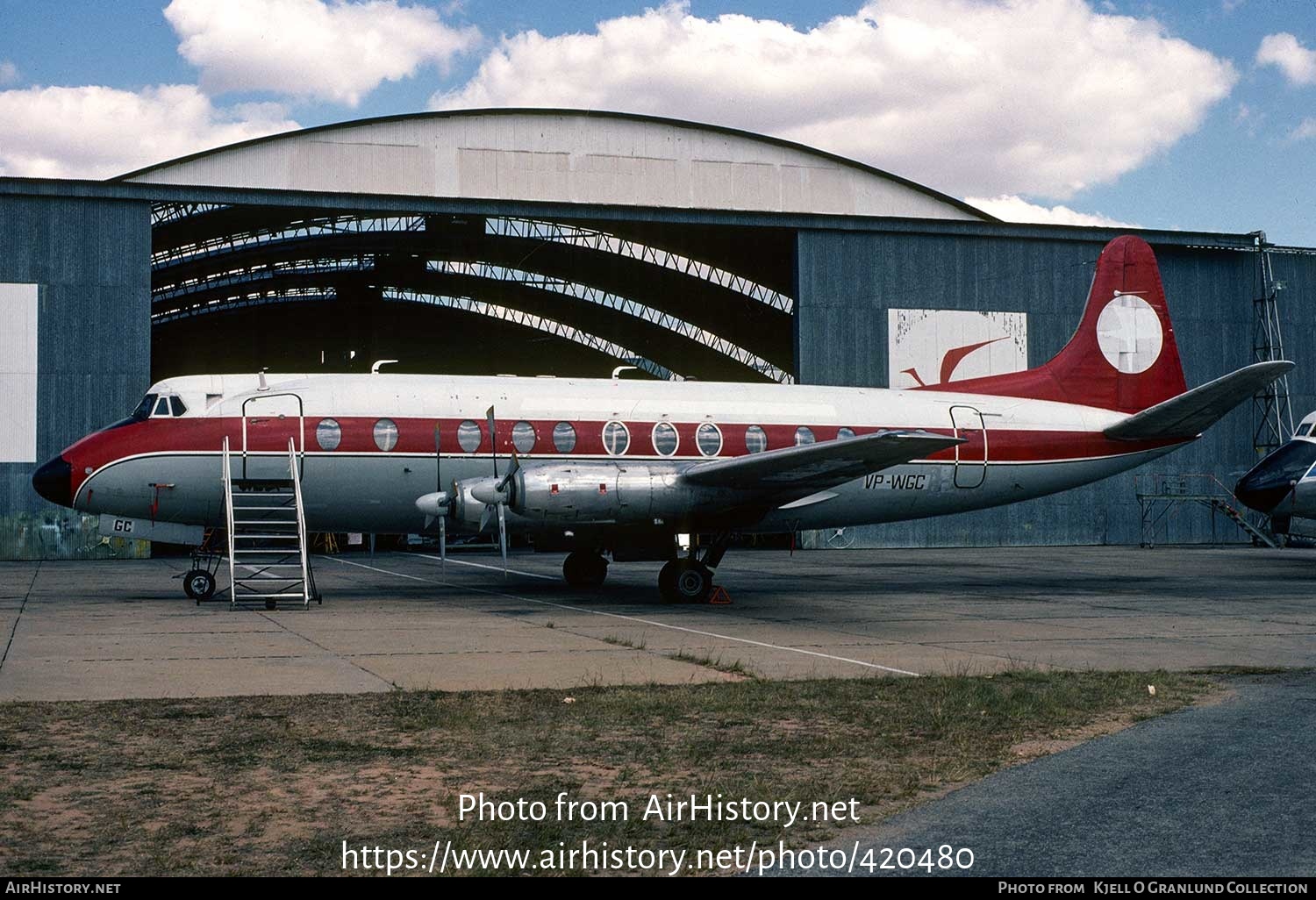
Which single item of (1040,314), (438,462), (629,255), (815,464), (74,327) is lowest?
(815,464)

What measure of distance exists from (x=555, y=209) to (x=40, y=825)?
1341 inches

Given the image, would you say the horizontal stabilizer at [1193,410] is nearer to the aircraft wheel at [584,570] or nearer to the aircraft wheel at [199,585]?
the aircraft wheel at [584,570]

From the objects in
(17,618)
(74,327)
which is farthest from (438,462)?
(74,327)

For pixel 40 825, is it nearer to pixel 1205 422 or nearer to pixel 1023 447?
pixel 1023 447

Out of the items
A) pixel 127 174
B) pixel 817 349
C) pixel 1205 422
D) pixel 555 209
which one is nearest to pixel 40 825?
pixel 1205 422

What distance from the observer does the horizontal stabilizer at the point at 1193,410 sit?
20.7 meters

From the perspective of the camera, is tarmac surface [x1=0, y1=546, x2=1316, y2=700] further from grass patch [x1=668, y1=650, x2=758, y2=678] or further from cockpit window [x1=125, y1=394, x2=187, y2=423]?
cockpit window [x1=125, y1=394, x2=187, y2=423]

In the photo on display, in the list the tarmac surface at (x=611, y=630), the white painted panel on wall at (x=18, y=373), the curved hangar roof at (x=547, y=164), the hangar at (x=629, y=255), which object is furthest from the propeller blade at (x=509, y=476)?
the curved hangar roof at (x=547, y=164)

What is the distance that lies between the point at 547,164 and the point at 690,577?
2907 cm

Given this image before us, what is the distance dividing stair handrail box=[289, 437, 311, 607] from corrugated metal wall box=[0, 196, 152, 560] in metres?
18.9

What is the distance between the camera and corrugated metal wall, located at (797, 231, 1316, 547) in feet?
138

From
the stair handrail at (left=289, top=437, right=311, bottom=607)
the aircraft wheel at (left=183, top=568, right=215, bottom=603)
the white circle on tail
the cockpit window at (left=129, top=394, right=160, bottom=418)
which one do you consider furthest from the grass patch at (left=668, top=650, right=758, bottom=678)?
the white circle on tail

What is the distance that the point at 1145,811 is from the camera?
6.55 meters

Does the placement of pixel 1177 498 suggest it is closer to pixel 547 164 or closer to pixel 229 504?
pixel 547 164
